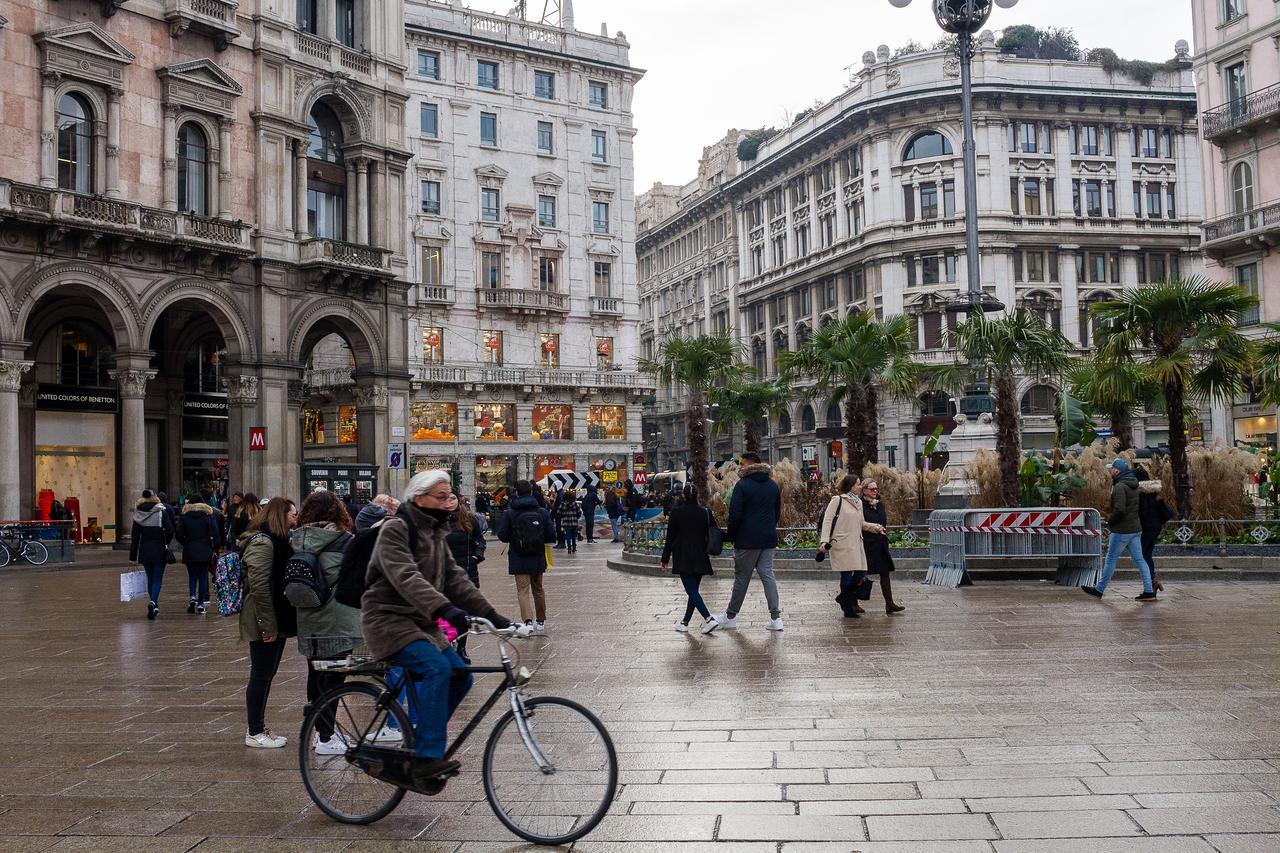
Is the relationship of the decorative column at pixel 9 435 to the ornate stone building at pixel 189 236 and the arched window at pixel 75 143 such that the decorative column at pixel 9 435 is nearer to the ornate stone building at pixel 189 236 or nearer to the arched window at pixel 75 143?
the ornate stone building at pixel 189 236

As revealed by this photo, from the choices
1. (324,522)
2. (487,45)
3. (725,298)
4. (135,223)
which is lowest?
(324,522)

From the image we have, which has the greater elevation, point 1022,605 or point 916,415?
point 916,415

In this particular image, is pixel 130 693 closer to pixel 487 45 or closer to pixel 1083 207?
pixel 487 45

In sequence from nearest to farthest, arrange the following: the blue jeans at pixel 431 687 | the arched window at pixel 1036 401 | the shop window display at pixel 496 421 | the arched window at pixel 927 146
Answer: the blue jeans at pixel 431 687 → the shop window display at pixel 496 421 → the arched window at pixel 1036 401 → the arched window at pixel 927 146

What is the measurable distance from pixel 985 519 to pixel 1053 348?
295 inches

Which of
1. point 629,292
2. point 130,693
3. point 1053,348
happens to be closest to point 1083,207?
point 629,292

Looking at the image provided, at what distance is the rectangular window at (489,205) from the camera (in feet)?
197

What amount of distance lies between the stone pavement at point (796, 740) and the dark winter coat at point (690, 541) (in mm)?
805

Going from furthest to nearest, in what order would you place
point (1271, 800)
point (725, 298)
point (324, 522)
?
1. point (725, 298)
2. point (324, 522)
3. point (1271, 800)

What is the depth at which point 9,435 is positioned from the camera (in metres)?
28.9

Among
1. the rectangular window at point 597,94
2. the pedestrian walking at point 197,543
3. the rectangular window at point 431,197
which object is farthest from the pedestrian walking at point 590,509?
the rectangular window at point 597,94

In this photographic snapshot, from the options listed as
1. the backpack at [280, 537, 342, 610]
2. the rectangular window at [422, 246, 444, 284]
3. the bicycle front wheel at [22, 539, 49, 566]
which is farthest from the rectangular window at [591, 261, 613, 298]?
the backpack at [280, 537, 342, 610]

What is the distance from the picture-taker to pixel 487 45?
198ft

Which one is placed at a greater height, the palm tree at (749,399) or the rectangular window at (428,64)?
the rectangular window at (428,64)
